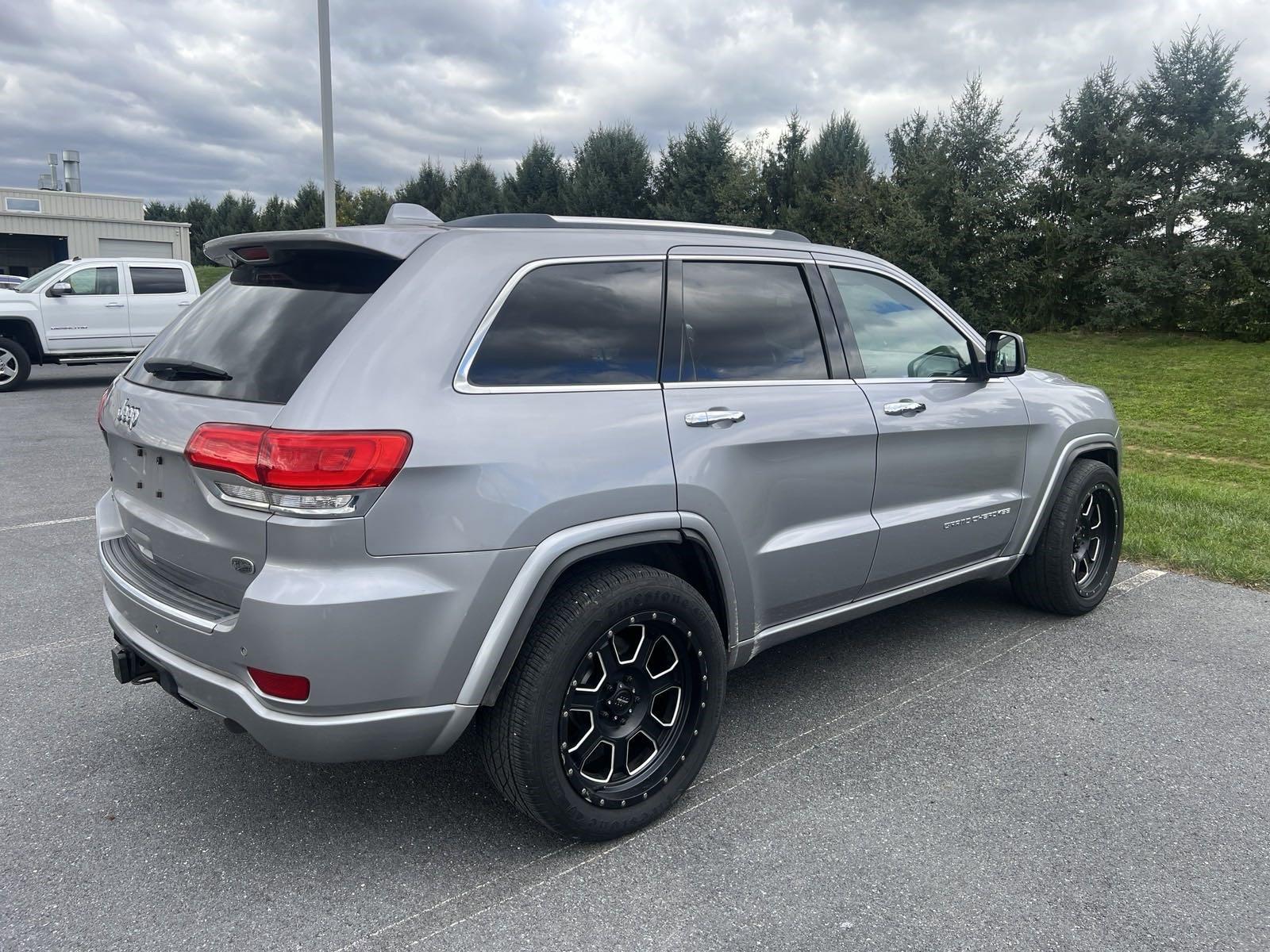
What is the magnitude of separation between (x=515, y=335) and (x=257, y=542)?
89cm

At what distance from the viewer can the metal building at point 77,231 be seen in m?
38.1

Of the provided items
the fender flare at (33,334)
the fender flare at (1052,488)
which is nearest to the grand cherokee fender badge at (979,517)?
the fender flare at (1052,488)

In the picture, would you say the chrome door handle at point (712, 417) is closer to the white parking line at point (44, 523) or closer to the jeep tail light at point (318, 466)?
the jeep tail light at point (318, 466)

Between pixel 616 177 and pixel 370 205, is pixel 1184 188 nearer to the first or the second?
pixel 616 177

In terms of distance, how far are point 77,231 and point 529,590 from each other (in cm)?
4304

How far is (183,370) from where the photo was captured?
9.19 ft

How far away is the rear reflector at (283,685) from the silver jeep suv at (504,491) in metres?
0.01

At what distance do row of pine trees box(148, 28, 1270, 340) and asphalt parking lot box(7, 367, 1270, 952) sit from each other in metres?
17.1

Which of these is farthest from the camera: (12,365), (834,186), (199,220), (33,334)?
(199,220)

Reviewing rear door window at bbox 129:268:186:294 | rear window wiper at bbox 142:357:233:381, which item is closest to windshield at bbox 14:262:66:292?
rear door window at bbox 129:268:186:294

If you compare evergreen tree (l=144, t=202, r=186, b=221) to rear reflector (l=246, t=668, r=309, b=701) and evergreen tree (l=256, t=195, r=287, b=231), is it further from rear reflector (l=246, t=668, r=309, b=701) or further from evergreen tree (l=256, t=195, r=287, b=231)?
rear reflector (l=246, t=668, r=309, b=701)

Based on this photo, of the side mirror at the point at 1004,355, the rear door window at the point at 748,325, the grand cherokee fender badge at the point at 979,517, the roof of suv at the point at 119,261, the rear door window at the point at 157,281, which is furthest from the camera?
the rear door window at the point at 157,281

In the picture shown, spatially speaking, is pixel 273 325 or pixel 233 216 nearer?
pixel 273 325

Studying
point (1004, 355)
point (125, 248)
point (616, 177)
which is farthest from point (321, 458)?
point (125, 248)
